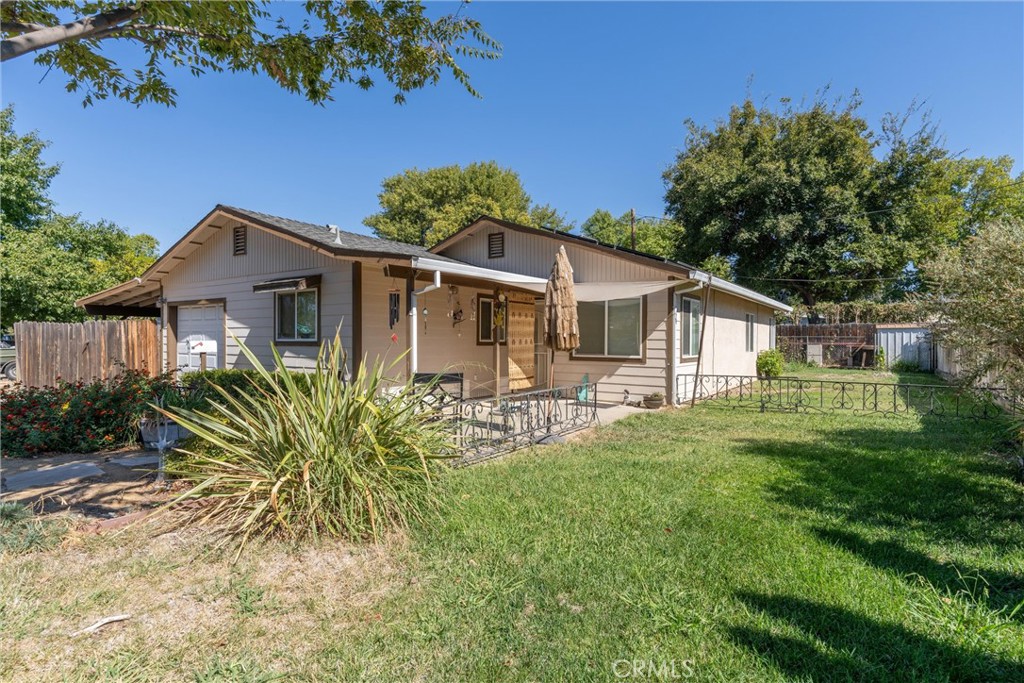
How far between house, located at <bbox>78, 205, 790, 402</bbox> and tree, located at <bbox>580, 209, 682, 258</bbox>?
1442 centimetres

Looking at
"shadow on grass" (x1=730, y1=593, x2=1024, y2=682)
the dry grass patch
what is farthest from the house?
"shadow on grass" (x1=730, y1=593, x2=1024, y2=682)

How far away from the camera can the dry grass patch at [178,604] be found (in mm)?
2268

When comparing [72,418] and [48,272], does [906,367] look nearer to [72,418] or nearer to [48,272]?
[72,418]

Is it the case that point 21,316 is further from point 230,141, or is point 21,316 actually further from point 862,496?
point 862,496

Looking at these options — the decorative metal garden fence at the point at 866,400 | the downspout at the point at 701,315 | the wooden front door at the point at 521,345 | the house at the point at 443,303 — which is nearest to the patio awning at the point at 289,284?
the house at the point at 443,303

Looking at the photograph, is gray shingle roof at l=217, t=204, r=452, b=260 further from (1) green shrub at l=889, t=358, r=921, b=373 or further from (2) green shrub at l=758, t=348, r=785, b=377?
(1) green shrub at l=889, t=358, r=921, b=373

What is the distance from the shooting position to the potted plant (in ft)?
33.0

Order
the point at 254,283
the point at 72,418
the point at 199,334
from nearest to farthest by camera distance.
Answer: the point at 72,418, the point at 254,283, the point at 199,334

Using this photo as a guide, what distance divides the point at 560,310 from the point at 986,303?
190 inches

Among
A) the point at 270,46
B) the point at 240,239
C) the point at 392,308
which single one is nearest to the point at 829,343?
the point at 392,308

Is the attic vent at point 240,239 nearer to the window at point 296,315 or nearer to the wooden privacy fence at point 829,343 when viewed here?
the window at point 296,315

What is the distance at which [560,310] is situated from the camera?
24.6 feet

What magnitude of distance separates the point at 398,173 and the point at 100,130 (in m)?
25.6

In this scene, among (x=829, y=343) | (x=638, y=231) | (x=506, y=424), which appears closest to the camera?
(x=506, y=424)
